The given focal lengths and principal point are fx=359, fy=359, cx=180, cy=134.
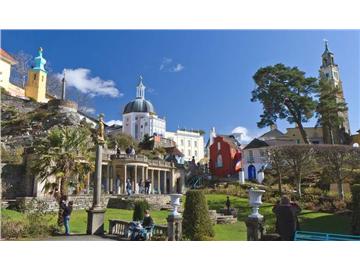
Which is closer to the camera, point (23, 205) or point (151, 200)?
point (23, 205)

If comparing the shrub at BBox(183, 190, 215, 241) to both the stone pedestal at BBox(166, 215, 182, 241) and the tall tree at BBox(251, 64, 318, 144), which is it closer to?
the stone pedestal at BBox(166, 215, 182, 241)

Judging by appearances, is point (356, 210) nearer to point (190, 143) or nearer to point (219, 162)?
point (219, 162)

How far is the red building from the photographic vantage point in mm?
39116

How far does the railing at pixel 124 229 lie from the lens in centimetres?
1318

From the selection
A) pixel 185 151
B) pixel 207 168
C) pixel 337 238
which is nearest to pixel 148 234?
pixel 337 238

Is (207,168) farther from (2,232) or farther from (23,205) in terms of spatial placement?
(2,232)

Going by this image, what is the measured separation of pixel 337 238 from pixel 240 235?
13.4ft

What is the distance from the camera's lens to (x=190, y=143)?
73.1 meters

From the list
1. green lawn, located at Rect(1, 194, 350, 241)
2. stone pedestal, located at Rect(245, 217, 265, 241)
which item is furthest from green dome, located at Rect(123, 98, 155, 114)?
stone pedestal, located at Rect(245, 217, 265, 241)

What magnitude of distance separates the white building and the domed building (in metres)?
5.50

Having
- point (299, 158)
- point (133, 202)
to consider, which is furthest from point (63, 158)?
point (299, 158)

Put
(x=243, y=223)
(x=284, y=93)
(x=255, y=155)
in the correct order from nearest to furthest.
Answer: (x=243, y=223)
(x=284, y=93)
(x=255, y=155)

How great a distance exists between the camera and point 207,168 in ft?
137

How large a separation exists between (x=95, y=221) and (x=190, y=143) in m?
59.4
